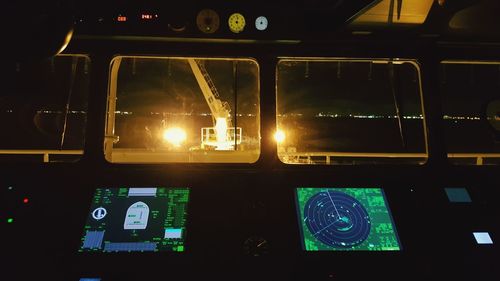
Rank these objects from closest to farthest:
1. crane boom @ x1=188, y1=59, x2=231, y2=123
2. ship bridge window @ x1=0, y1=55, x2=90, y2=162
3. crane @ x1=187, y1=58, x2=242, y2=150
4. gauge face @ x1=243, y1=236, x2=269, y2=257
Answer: gauge face @ x1=243, y1=236, x2=269, y2=257
ship bridge window @ x1=0, y1=55, x2=90, y2=162
crane boom @ x1=188, y1=59, x2=231, y2=123
crane @ x1=187, y1=58, x2=242, y2=150

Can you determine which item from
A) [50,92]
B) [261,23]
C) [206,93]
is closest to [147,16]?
[261,23]

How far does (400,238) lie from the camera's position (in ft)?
5.41

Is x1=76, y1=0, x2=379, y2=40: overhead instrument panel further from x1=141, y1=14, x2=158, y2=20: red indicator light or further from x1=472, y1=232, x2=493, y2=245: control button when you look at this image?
x1=472, y1=232, x2=493, y2=245: control button

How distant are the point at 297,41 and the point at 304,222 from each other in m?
0.96

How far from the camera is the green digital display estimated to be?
1.62m

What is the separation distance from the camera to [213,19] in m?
1.82

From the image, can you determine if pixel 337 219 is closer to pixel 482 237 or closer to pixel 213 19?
pixel 482 237

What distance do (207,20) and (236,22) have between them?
0.50ft

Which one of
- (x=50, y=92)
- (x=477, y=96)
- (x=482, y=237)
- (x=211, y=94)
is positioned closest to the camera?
(x=482, y=237)

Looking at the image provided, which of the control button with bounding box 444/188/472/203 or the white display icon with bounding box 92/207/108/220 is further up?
the control button with bounding box 444/188/472/203

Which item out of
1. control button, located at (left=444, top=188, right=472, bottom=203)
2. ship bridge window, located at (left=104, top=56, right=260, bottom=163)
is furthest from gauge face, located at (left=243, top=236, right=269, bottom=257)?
control button, located at (left=444, top=188, right=472, bottom=203)

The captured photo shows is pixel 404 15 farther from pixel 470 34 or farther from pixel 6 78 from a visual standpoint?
pixel 6 78

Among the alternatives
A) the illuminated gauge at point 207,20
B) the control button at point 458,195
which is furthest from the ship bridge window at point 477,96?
the illuminated gauge at point 207,20

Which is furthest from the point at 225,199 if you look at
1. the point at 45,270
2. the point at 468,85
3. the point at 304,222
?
the point at 468,85
